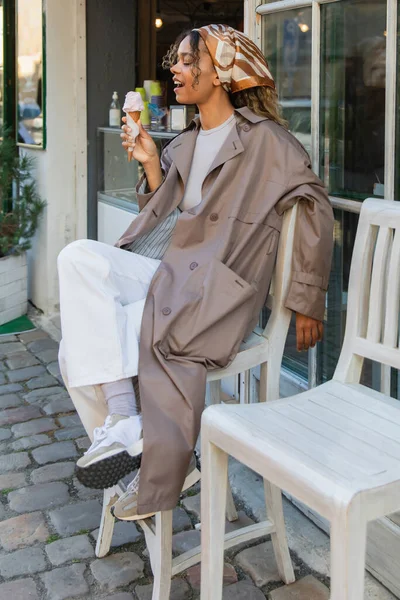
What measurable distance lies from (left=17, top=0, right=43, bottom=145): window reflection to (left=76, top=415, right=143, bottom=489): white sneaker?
10.7 feet

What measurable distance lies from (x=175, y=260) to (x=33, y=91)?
3.22 meters

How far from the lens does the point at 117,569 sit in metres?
2.38

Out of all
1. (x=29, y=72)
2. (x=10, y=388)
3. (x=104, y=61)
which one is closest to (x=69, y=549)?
(x=10, y=388)

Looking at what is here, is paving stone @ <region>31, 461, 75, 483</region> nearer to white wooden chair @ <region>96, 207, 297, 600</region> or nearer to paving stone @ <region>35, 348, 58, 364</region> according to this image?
white wooden chair @ <region>96, 207, 297, 600</region>

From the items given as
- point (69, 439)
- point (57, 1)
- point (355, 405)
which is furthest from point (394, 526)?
point (57, 1)

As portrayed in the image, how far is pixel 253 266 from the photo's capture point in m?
2.30

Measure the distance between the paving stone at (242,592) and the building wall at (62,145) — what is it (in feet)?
10.2

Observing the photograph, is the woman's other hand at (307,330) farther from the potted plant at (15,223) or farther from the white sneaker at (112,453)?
the potted plant at (15,223)

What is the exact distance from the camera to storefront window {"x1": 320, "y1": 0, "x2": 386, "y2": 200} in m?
2.35

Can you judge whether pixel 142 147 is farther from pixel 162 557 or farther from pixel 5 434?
pixel 5 434

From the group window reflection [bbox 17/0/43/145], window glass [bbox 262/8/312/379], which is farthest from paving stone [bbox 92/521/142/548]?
window reflection [bbox 17/0/43/145]

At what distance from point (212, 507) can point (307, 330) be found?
698 mm

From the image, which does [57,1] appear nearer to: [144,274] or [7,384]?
[7,384]

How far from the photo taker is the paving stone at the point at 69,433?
3.35m
